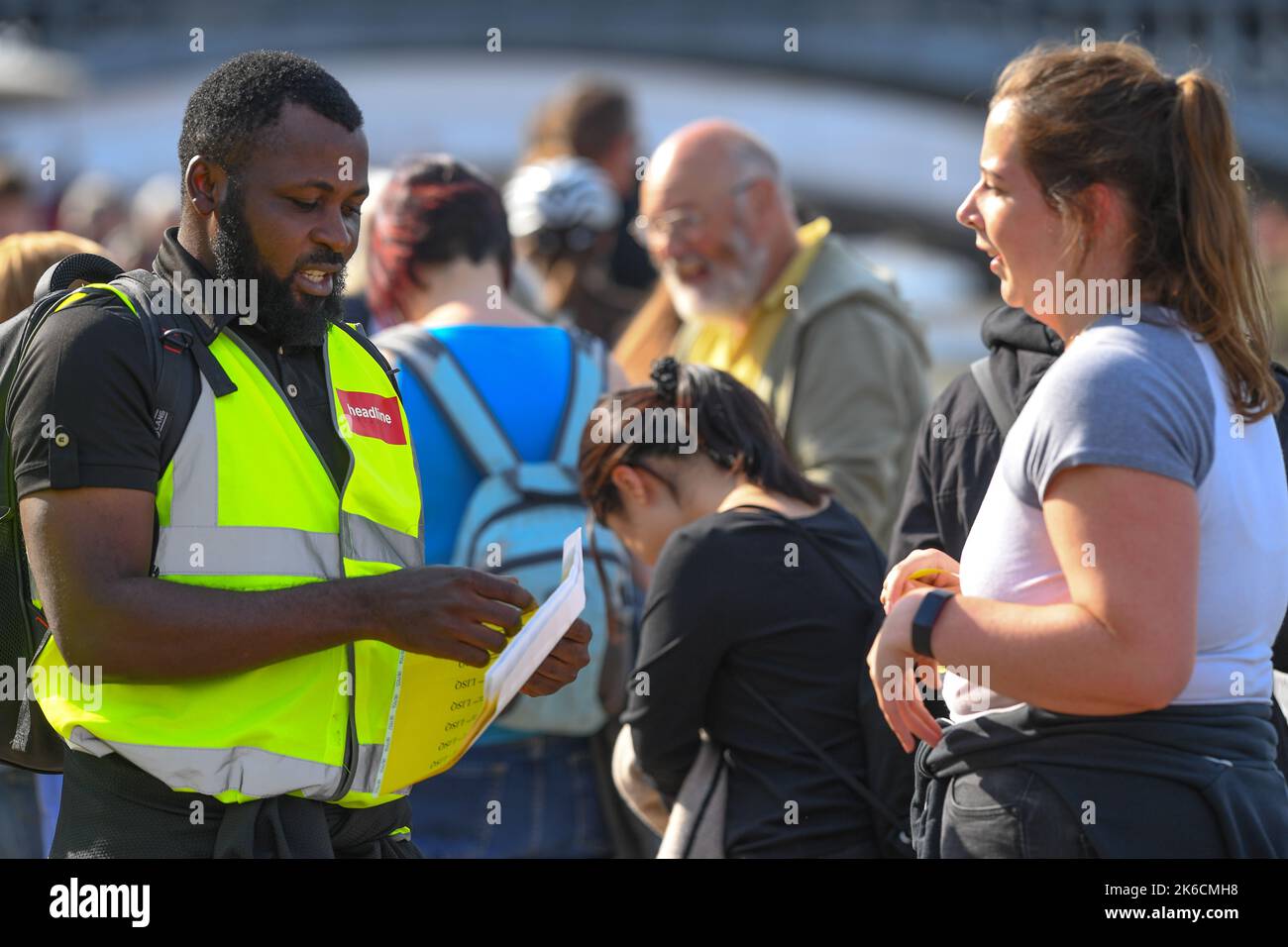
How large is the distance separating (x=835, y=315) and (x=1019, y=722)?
2648 millimetres

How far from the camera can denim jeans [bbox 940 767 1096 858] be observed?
2562 mm

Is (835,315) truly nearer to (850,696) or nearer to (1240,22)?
(850,696)

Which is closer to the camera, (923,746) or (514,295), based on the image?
(923,746)

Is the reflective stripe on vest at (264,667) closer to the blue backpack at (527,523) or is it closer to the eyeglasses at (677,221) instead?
the blue backpack at (527,523)

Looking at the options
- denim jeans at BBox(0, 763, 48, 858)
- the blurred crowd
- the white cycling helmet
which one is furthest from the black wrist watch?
the white cycling helmet

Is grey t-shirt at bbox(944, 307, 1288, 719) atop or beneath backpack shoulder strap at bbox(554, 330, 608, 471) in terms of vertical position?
beneath

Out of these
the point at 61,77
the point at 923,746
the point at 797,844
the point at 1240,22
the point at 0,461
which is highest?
the point at 1240,22

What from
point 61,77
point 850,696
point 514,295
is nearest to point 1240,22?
point 61,77

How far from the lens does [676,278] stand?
5484 mm

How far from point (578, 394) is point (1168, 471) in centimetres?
202

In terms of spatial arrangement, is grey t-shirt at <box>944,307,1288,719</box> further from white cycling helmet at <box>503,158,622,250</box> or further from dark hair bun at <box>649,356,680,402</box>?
white cycling helmet at <box>503,158,622,250</box>

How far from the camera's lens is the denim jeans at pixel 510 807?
160 inches

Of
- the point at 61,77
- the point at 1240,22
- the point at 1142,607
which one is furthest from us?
the point at 1240,22

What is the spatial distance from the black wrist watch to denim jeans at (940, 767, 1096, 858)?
0.25 metres
